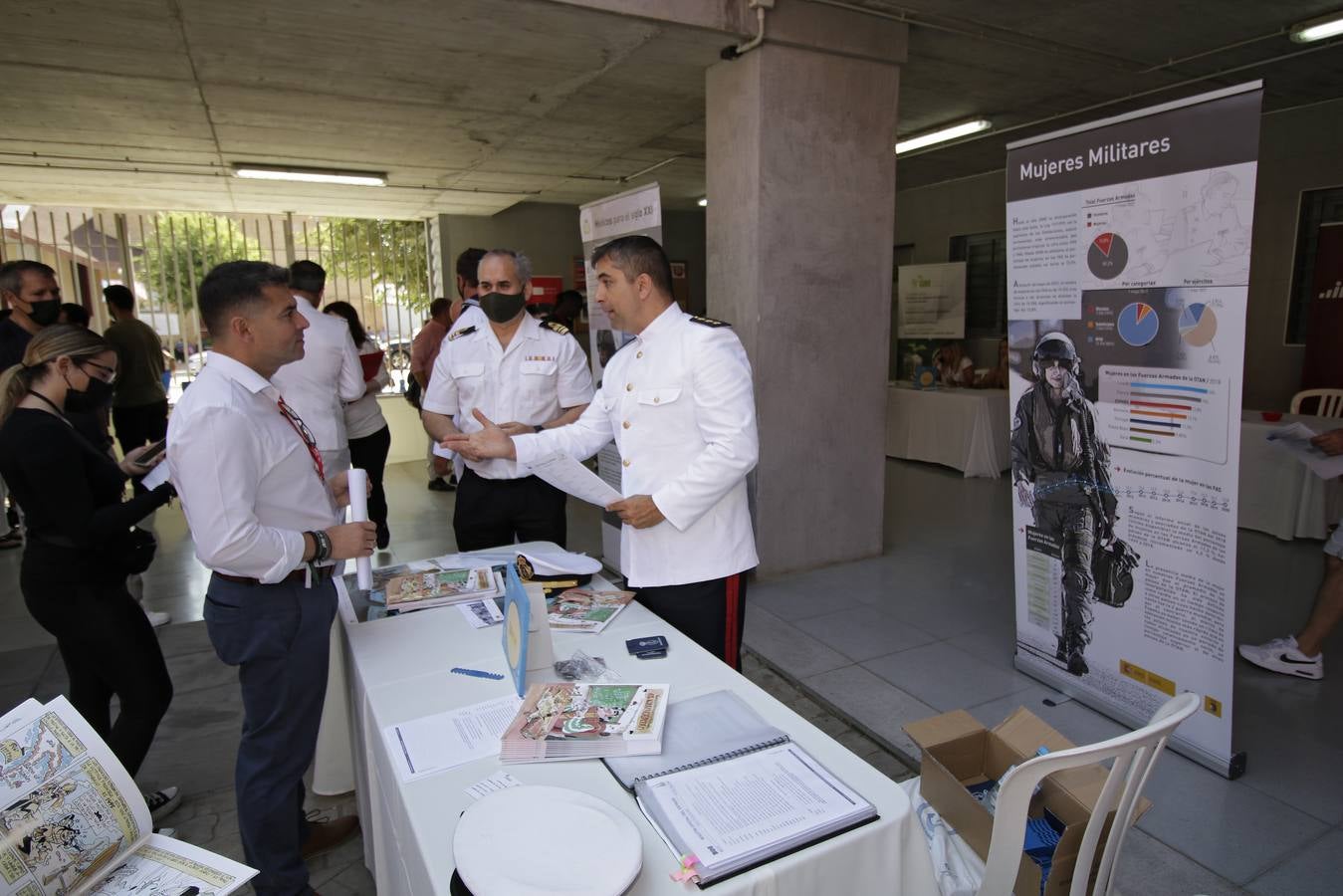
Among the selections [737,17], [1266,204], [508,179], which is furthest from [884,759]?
[508,179]

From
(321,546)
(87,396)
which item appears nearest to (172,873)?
(321,546)

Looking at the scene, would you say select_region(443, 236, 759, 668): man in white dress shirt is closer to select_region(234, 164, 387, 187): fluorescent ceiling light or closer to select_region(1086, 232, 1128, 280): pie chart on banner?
select_region(1086, 232, 1128, 280): pie chart on banner

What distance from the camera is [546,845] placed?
1061 millimetres

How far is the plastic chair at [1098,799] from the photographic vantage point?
3.95 ft

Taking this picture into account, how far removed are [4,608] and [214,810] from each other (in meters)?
2.86

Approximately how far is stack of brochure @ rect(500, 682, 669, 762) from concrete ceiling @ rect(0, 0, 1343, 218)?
3395mm

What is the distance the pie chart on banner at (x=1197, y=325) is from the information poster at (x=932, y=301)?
23.6 ft

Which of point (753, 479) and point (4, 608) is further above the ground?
point (753, 479)

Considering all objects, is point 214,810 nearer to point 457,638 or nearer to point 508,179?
point 457,638

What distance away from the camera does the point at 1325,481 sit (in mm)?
4805

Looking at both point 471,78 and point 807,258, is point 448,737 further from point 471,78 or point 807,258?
point 471,78

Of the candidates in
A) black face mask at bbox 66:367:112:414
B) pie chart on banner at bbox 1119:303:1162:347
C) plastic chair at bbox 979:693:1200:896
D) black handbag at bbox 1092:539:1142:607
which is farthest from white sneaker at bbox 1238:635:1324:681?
black face mask at bbox 66:367:112:414

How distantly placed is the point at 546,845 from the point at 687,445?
1192mm

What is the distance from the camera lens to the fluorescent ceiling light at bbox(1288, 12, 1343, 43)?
168 inches
